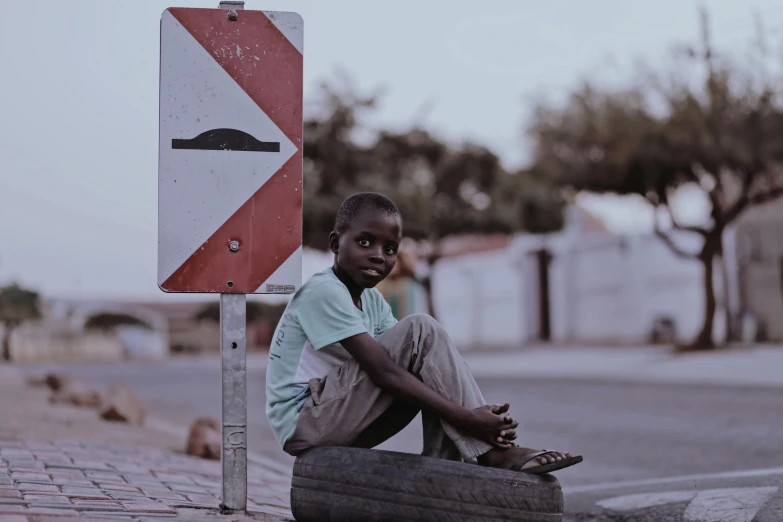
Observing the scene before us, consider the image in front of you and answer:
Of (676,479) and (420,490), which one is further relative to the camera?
(676,479)

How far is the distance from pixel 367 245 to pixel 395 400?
24.4 inches

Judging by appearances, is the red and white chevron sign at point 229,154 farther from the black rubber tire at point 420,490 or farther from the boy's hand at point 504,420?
the boy's hand at point 504,420

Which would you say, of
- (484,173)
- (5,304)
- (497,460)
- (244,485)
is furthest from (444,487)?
(5,304)

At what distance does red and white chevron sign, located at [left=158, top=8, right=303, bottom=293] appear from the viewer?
11.7ft

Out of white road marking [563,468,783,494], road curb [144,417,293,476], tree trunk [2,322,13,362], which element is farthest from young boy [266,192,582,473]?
tree trunk [2,322,13,362]

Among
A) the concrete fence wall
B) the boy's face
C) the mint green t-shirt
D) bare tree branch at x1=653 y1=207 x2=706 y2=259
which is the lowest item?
the concrete fence wall

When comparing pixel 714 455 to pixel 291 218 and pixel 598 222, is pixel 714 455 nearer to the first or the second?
pixel 291 218

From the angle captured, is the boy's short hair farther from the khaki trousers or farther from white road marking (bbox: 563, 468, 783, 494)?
white road marking (bbox: 563, 468, 783, 494)

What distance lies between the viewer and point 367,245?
12.5 feet

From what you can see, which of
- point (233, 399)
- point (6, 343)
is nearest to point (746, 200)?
point (233, 399)

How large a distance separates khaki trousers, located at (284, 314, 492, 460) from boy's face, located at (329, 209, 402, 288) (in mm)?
308

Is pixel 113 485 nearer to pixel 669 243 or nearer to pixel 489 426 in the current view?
pixel 489 426

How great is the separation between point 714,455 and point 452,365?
4.00 metres

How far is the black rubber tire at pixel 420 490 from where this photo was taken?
3336mm
